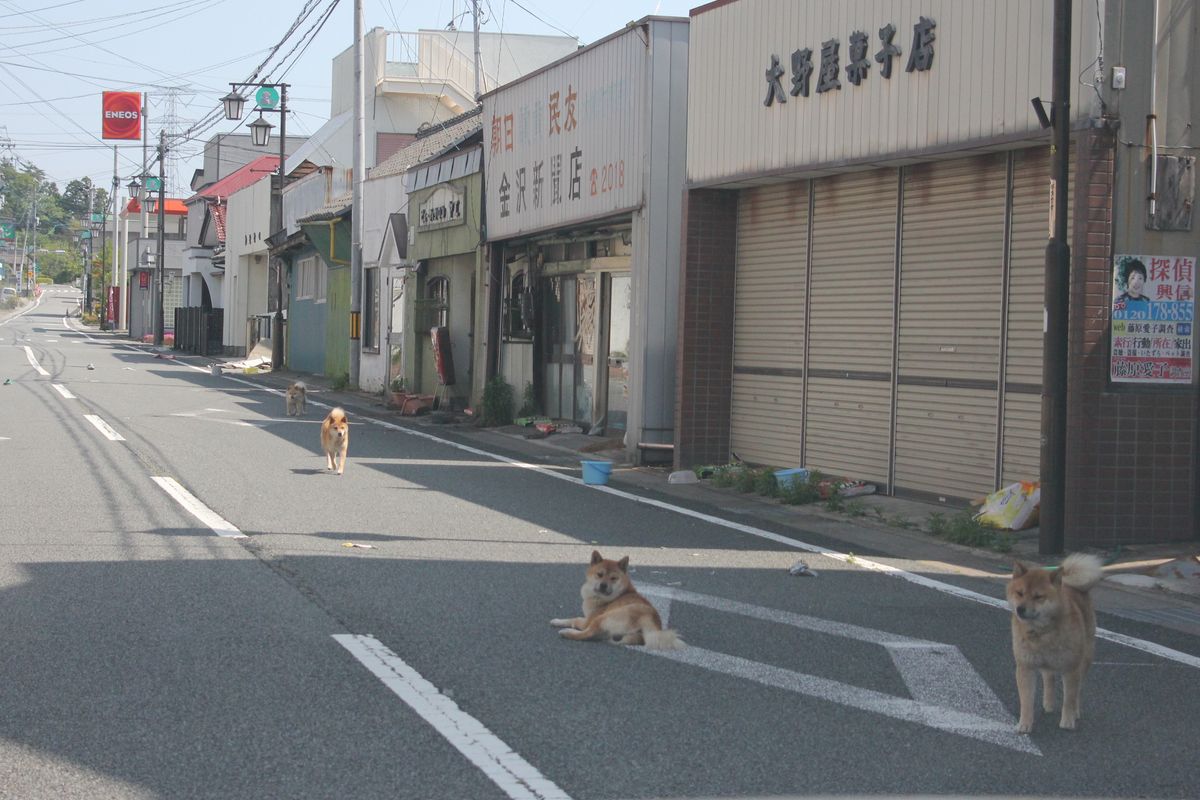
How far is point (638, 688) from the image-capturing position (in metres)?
6.36

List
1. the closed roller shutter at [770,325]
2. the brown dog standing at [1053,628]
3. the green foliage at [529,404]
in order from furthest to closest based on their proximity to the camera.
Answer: the green foliage at [529,404]
the closed roller shutter at [770,325]
the brown dog standing at [1053,628]

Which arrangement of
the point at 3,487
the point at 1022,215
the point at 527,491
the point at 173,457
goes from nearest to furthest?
the point at 1022,215, the point at 3,487, the point at 527,491, the point at 173,457

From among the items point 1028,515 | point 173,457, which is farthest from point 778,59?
point 173,457

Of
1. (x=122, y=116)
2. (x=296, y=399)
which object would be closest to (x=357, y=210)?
(x=296, y=399)

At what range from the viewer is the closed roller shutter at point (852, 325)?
45.4 feet

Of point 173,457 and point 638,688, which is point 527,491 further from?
point 638,688

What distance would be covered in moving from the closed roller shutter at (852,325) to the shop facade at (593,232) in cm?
290

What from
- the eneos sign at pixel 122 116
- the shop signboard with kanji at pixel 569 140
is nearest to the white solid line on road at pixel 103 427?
the shop signboard with kanji at pixel 569 140

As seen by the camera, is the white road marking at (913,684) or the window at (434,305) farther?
the window at (434,305)

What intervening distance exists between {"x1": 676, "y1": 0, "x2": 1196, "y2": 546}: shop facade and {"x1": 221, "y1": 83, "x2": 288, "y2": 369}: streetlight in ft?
91.2

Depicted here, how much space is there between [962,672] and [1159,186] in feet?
18.8

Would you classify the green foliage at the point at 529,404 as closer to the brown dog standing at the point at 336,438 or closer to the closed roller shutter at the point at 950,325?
the brown dog standing at the point at 336,438

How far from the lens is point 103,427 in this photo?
19547 millimetres

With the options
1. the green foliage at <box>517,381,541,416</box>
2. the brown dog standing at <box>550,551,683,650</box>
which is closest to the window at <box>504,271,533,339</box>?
the green foliage at <box>517,381,541,416</box>
